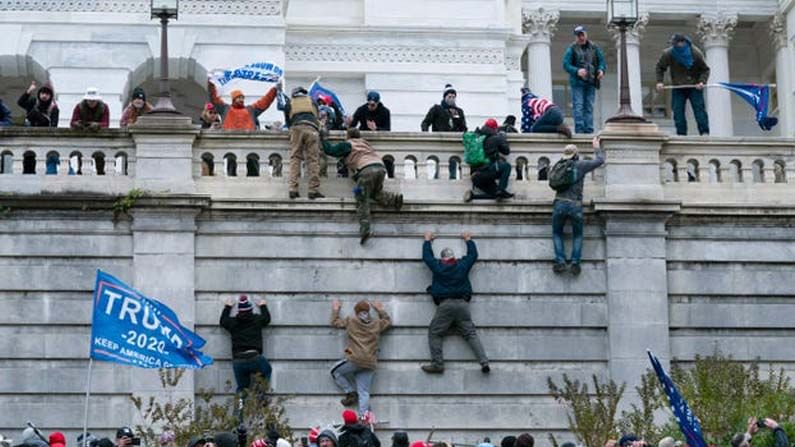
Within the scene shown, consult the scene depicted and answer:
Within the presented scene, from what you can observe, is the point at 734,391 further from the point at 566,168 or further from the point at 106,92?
the point at 106,92

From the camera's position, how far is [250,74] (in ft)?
153

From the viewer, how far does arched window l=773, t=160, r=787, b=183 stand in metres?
39.3

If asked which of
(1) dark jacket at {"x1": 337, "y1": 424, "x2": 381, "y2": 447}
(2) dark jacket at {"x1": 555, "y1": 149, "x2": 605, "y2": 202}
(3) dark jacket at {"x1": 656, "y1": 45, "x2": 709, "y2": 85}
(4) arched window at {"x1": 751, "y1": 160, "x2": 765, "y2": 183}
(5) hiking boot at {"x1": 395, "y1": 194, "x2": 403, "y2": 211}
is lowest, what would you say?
(1) dark jacket at {"x1": 337, "y1": 424, "x2": 381, "y2": 447}

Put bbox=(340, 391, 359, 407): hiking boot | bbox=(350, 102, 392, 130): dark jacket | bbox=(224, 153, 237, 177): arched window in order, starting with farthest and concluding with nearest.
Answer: bbox=(350, 102, 392, 130): dark jacket → bbox=(224, 153, 237, 177): arched window → bbox=(340, 391, 359, 407): hiking boot

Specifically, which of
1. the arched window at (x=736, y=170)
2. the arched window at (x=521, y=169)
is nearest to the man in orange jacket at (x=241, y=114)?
the arched window at (x=521, y=169)

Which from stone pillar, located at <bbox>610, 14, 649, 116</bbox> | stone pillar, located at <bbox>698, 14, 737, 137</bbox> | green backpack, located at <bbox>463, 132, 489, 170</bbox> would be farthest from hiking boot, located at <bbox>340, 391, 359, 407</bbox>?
stone pillar, located at <bbox>698, 14, 737, 137</bbox>

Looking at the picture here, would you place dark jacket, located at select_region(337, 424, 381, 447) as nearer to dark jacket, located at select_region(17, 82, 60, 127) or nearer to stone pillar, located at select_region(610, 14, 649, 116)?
dark jacket, located at select_region(17, 82, 60, 127)

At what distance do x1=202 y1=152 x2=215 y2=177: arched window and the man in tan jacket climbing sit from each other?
10.7ft

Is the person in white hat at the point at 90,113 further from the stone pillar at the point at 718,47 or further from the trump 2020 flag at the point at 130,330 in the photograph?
the stone pillar at the point at 718,47

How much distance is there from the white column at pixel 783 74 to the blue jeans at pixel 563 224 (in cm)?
3464

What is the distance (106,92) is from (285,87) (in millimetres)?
5464

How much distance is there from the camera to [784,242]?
3872 centimetres

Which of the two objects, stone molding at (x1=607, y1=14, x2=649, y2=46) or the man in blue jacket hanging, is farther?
stone molding at (x1=607, y1=14, x2=649, y2=46)

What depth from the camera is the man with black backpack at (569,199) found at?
124ft
